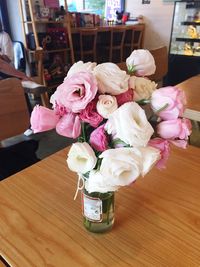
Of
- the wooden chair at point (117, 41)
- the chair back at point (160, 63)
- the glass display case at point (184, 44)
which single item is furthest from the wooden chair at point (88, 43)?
the chair back at point (160, 63)

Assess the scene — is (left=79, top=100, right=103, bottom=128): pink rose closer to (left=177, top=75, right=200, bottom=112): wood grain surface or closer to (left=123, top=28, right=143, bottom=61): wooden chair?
(left=177, top=75, right=200, bottom=112): wood grain surface

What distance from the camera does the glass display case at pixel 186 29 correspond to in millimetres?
3592

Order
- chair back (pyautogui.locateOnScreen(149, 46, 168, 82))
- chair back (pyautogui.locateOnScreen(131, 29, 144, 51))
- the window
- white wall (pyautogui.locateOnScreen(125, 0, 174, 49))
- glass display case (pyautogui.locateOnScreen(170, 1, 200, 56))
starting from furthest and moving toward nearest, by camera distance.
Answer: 1. the window
2. chair back (pyautogui.locateOnScreen(131, 29, 144, 51))
3. white wall (pyautogui.locateOnScreen(125, 0, 174, 49))
4. glass display case (pyautogui.locateOnScreen(170, 1, 200, 56))
5. chair back (pyautogui.locateOnScreen(149, 46, 168, 82))

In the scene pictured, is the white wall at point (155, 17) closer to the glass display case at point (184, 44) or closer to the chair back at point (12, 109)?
the glass display case at point (184, 44)

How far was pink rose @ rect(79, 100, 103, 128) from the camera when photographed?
1.54 ft

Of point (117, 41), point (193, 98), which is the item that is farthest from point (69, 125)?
point (117, 41)

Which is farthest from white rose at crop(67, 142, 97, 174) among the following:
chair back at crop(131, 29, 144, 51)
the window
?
the window

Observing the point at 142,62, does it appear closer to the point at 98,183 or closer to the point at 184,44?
the point at 98,183

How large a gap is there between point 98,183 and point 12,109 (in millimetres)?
892

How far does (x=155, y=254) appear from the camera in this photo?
1.86 feet

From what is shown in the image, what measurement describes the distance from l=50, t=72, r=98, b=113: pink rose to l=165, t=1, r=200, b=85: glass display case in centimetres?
330

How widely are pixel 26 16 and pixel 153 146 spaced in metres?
3.56

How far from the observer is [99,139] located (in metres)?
0.47

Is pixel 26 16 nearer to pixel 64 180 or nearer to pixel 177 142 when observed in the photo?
pixel 64 180
